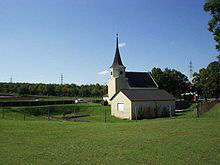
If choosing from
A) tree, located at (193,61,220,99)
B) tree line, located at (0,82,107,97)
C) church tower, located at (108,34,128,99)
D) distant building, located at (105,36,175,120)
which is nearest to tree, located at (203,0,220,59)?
distant building, located at (105,36,175,120)

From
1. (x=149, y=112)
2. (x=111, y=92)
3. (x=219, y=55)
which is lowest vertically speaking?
(x=149, y=112)

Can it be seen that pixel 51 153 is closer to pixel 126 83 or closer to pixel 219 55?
pixel 219 55

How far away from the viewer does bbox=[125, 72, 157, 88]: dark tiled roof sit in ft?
173

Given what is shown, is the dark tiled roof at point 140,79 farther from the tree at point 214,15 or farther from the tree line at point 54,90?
the tree line at point 54,90

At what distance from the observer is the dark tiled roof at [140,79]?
52.8 metres

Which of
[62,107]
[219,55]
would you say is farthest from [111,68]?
[219,55]

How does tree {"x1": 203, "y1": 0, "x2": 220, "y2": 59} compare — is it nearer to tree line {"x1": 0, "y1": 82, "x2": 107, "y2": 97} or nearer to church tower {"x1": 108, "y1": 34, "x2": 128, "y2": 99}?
church tower {"x1": 108, "y1": 34, "x2": 128, "y2": 99}

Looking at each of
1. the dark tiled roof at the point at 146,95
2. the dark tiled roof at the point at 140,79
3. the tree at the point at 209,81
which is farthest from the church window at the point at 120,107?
the tree at the point at 209,81

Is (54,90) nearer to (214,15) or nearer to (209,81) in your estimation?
(209,81)

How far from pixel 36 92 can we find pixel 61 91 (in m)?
11.0

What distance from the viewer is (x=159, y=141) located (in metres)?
10.4

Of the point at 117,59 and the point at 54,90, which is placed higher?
the point at 117,59

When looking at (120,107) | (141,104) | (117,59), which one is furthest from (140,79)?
(141,104)

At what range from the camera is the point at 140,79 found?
54.7 metres
